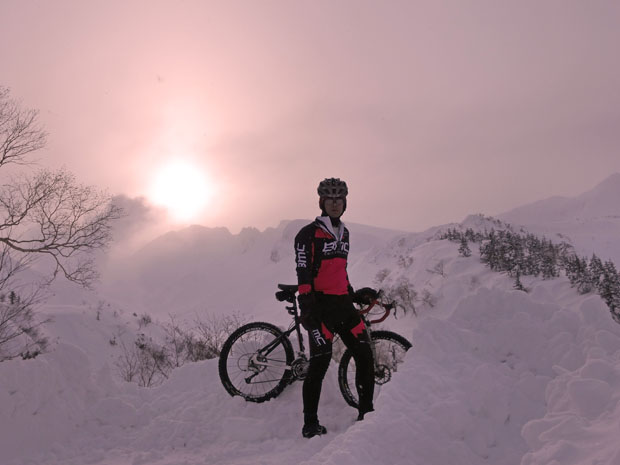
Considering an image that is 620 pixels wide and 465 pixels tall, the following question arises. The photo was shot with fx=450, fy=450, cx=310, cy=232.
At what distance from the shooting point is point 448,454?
9.66 ft

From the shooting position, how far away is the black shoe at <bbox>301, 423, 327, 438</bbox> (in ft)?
14.0

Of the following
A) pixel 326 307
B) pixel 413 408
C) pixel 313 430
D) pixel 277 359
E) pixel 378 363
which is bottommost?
pixel 313 430

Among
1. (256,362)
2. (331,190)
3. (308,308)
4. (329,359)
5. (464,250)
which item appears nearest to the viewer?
(308,308)

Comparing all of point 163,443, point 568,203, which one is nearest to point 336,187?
point 163,443

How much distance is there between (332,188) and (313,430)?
2.35 m

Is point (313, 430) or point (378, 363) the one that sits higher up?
point (378, 363)

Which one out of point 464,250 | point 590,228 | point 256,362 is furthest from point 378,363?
point 590,228

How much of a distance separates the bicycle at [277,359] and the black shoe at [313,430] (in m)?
0.56

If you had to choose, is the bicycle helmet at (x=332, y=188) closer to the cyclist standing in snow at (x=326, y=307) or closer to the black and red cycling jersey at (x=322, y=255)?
the cyclist standing in snow at (x=326, y=307)

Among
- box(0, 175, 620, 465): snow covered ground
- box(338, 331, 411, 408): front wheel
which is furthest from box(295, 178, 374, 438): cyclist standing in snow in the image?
box(0, 175, 620, 465): snow covered ground

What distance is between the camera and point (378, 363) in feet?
16.3

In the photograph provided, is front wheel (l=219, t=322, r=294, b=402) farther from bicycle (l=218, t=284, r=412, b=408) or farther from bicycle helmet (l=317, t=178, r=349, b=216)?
bicycle helmet (l=317, t=178, r=349, b=216)

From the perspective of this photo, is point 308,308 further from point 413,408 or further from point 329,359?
point 413,408

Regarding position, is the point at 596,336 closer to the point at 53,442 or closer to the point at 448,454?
the point at 448,454
